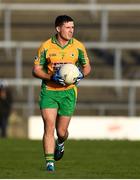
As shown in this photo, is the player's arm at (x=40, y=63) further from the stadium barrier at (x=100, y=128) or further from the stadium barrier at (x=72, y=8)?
the stadium barrier at (x=72, y=8)

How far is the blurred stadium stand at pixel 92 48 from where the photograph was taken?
2770cm

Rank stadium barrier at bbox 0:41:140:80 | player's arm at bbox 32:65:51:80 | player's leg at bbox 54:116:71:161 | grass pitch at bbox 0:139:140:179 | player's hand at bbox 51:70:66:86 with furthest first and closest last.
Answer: stadium barrier at bbox 0:41:140:80
player's leg at bbox 54:116:71:161
player's arm at bbox 32:65:51:80
player's hand at bbox 51:70:66:86
grass pitch at bbox 0:139:140:179

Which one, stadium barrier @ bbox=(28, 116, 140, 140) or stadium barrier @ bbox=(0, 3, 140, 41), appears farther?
stadium barrier @ bbox=(0, 3, 140, 41)

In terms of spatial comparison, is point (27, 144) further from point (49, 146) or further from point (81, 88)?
point (81, 88)

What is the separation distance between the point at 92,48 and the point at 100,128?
7066mm

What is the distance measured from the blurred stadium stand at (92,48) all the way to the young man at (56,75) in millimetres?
14395

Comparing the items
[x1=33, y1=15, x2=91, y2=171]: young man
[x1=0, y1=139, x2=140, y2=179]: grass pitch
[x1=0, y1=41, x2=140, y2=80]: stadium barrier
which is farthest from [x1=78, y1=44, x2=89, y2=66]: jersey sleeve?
[x1=0, y1=41, x2=140, y2=80]: stadium barrier

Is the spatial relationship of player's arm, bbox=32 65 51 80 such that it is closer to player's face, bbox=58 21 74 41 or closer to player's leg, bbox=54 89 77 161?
player's leg, bbox=54 89 77 161

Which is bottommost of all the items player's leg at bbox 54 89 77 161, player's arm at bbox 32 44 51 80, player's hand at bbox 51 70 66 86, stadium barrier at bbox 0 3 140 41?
stadium barrier at bbox 0 3 140 41

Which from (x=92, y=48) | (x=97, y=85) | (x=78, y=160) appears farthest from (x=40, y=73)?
(x=92, y=48)

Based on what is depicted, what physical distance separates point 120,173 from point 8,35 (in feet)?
59.9

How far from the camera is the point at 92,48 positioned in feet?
96.6

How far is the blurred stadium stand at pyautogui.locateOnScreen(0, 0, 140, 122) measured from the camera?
2770 cm

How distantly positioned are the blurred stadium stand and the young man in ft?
47.2
